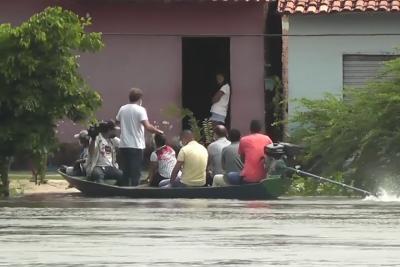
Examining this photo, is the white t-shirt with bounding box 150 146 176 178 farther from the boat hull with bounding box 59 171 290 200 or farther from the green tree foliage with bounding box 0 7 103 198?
the green tree foliage with bounding box 0 7 103 198

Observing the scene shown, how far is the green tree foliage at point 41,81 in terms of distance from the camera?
2073 centimetres

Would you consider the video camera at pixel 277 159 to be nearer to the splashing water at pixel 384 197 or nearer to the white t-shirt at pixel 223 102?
the splashing water at pixel 384 197

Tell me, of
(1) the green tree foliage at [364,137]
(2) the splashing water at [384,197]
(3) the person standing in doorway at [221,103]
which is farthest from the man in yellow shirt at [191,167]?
(3) the person standing in doorway at [221,103]

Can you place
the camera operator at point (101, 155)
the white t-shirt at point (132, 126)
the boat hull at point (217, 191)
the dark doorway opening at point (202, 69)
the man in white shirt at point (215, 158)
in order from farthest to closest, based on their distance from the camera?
the dark doorway opening at point (202, 69)
the man in white shirt at point (215, 158)
the white t-shirt at point (132, 126)
the camera operator at point (101, 155)
the boat hull at point (217, 191)

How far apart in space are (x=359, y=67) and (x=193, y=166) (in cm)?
805

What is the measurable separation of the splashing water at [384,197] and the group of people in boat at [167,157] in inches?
68.3

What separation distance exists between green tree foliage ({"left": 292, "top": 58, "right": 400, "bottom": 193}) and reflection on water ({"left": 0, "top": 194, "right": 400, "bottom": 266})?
246 cm

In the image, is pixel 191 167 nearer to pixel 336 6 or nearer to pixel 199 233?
pixel 336 6

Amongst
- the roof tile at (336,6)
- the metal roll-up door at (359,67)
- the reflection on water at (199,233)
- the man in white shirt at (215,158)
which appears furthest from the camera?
the metal roll-up door at (359,67)

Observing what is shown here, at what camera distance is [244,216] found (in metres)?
17.1

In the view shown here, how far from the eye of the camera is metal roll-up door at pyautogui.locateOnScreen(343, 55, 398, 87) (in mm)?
29078

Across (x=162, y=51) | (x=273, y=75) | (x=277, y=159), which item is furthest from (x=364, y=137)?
(x=162, y=51)

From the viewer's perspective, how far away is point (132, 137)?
23172 mm

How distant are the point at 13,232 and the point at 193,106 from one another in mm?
16357
